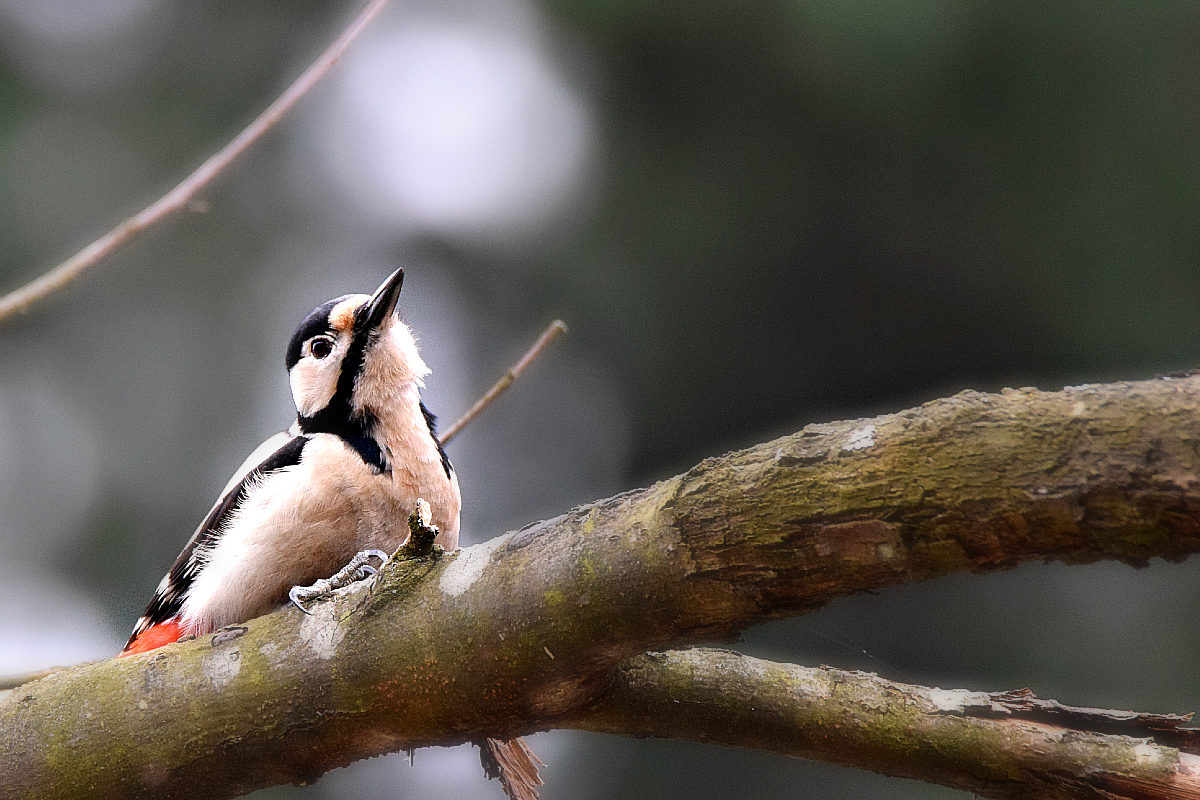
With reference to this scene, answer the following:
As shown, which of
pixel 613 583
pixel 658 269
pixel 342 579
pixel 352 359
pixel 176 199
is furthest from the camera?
pixel 658 269

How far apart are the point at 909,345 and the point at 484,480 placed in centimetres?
189

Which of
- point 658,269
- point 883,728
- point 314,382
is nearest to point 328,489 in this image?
point 314,382

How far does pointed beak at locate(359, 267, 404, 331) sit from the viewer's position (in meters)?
2.84

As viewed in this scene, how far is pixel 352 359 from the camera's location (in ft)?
9.25

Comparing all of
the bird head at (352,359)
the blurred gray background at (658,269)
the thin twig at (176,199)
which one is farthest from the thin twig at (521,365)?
the blurred gray background at (658,269)

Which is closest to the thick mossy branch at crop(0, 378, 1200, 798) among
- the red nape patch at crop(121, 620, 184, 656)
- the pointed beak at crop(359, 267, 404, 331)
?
the red nape patch at crop(121, 620, 184, 656)

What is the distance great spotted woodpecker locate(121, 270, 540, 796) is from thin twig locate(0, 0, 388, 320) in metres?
0.75

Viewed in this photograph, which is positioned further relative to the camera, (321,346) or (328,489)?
(321,346)

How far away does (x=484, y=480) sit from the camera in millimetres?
4988

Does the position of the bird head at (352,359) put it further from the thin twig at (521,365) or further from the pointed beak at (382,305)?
the thin twig at (521,365)

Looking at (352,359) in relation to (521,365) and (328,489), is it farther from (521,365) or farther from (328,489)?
(521,365)

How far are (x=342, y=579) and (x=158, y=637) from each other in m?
0.68

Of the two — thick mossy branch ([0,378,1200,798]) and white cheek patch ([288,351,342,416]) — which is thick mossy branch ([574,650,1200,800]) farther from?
white cheek patch ([288,351,342,416])

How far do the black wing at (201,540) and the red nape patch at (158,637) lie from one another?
56 mm
